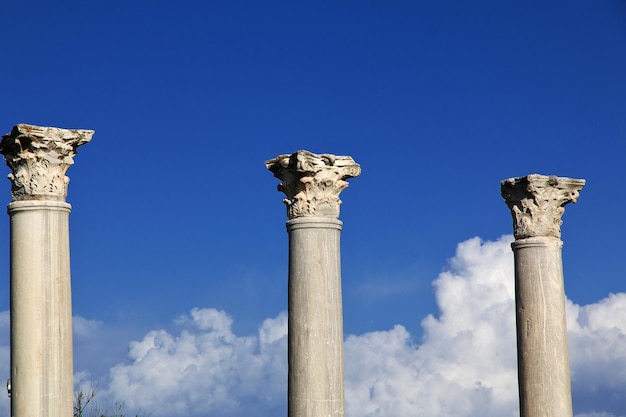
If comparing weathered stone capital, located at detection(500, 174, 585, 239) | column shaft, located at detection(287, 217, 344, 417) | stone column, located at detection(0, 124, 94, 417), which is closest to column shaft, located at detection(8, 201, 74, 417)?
stone column, located at detection(0, 124, 94, 417)

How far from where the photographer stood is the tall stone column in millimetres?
43156

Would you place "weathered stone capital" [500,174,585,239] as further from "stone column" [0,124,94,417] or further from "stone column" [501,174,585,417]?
"stone column" [0,124,94,417]

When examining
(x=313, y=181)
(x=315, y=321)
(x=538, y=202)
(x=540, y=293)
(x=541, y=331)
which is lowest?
(x=315, y=321)

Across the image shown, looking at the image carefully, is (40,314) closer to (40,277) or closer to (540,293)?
(40,277)

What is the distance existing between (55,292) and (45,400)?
11.4ft

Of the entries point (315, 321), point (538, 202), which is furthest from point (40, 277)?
point (538, 202)

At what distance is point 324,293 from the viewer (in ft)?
143

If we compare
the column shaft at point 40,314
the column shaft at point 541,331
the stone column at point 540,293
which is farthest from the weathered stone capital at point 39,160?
the column shaft at point 541,331

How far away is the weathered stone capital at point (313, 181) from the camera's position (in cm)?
4403

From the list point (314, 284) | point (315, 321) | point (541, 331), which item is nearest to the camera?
point (315, 321)

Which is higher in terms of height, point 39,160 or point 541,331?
point 39,160

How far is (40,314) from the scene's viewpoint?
40.7 meters

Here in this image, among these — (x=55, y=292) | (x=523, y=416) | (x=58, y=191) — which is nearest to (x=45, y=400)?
(x=55, y=292)

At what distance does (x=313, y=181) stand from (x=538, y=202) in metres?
10.7
